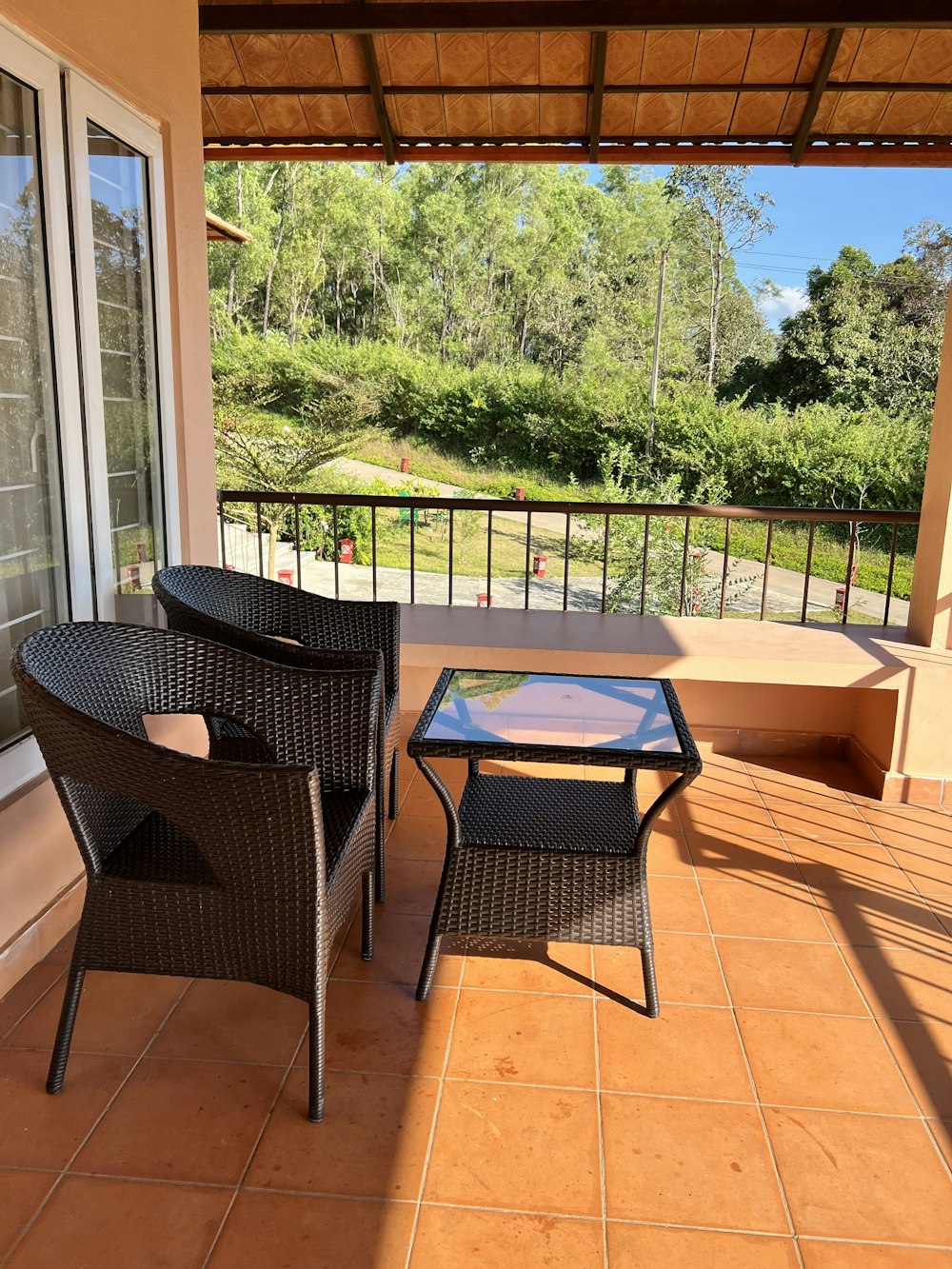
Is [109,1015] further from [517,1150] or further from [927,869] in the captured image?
[927,869]

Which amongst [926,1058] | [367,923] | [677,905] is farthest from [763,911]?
[367,923]

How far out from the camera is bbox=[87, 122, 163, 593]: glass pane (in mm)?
2660

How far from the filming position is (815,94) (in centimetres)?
370

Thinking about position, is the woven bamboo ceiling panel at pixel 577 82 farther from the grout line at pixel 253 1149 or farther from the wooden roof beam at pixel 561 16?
the grout line at pixel 253 1149

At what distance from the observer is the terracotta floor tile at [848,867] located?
2.85m

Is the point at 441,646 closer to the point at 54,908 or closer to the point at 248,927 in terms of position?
the point at 54,908

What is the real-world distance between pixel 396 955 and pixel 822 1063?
99 cm

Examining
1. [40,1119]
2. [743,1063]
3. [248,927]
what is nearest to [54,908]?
[40,1119]

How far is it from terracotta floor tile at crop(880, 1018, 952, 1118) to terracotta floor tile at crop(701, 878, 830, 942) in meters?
0.39

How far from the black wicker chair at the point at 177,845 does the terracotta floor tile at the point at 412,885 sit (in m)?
0.55

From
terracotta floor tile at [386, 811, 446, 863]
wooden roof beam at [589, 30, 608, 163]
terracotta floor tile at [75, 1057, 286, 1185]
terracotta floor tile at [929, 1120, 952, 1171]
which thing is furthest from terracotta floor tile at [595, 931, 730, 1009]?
wooden roof beam at [589, 30, 608, 163]

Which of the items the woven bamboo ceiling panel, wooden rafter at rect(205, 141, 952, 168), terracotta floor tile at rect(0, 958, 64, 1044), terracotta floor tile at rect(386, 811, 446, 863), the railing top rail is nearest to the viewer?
terracotta floor tile at rect(0, 958, 64, 1044)

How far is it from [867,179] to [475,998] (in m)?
23.9

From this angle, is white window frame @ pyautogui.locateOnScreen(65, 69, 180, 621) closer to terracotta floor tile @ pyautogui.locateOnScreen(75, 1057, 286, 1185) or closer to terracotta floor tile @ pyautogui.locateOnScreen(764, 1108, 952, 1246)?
terracotta floor tile @ pyautogui.locateOnScreen(75, 1057, 286, 1185)
